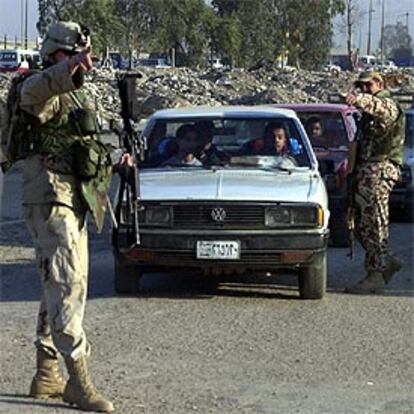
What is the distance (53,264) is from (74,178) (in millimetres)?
459

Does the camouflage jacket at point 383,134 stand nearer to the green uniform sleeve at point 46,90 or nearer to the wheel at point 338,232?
the wheel at point 338,232

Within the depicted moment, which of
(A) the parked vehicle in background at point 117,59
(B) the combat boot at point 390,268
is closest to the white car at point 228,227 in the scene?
(B) the combat boot at point 390,268

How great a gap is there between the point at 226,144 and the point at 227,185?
1.08 meters

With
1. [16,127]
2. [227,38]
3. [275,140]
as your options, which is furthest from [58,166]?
[227,38]

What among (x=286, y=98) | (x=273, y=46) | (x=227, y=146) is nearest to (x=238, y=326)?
(x=227, y=146)

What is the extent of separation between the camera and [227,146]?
1052cm

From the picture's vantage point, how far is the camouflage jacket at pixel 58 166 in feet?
19.6

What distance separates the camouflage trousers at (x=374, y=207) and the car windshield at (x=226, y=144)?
69cm

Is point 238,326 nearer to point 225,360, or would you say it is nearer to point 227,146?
point 225,360

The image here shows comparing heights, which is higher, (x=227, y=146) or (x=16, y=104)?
(x=16, y=104)

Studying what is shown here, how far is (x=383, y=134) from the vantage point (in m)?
9.73

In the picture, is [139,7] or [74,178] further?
[139,7]

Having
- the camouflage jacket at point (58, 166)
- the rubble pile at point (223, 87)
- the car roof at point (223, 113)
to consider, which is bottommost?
the rubble pile at point (223, 87)

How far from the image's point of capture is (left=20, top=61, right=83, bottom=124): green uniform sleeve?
18.3 feet
